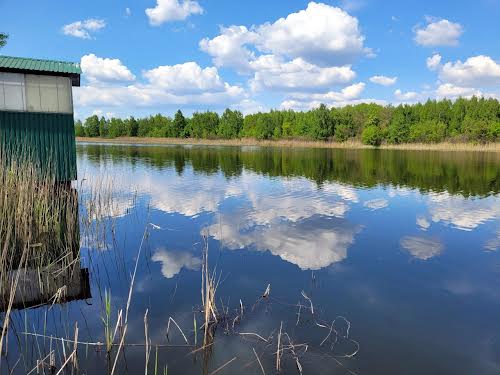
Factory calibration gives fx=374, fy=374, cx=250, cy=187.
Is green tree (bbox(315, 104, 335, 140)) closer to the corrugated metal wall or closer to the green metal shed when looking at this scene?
the green metal shed

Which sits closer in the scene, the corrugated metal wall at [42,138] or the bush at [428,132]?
the corrugated metal wall at [42,138]

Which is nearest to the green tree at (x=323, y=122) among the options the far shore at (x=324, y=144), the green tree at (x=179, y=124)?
the far shore at (x=324, y=144)

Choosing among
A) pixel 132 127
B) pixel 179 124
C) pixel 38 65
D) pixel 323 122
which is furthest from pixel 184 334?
pixel 132 127

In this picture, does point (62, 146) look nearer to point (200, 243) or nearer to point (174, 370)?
point (200, 243)

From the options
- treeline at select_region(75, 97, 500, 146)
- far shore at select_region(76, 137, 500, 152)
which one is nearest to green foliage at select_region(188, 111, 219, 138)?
treeline at select_region(75, 97, 500, 146)

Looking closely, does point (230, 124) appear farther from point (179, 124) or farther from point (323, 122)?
point (323, 122)

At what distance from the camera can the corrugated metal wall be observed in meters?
13.4

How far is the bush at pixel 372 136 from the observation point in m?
61.1

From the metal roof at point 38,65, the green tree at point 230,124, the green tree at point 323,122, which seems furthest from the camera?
the green tree at point 230,124

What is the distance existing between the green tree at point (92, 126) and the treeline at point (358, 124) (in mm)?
13855

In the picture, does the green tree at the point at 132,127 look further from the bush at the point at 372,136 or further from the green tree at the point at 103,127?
the bush at the point at 372,136

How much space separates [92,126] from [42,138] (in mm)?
95892

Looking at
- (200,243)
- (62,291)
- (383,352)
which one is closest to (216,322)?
(383,352)

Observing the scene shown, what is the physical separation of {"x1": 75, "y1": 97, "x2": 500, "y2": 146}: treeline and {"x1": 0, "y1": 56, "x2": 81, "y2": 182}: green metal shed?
54.2m
